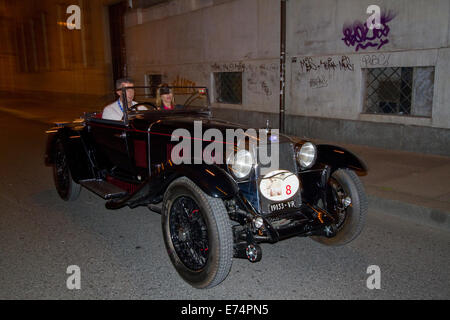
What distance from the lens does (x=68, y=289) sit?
3.06 meters

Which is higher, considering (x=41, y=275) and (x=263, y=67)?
(x=263, y=67)

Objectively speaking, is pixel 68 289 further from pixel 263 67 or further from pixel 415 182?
pixel 263 67

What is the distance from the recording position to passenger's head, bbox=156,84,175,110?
4750 mm

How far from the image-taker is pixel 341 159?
11.8ft

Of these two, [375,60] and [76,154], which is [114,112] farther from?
[375,60]

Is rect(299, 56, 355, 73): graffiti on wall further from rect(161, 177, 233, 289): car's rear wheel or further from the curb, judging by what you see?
rect(161, 177, 233, 289): car's rear wheel

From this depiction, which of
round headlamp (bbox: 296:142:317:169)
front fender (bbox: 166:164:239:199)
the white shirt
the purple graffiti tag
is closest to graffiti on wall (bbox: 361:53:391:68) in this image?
the purple graffiti tag

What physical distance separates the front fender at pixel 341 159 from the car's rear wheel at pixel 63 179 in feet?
10.7

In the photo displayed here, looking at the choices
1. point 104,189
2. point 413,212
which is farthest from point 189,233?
point 413,212

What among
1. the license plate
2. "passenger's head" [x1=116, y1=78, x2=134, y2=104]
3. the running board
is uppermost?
"passenger's head" [x1=116, y1=78, x2=134, y2=104]

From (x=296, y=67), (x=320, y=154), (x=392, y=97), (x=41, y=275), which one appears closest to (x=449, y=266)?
(x=320, y=154)

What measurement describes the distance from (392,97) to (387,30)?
129cm

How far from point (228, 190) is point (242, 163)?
311mm

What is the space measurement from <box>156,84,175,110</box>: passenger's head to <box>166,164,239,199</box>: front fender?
1.77 m
